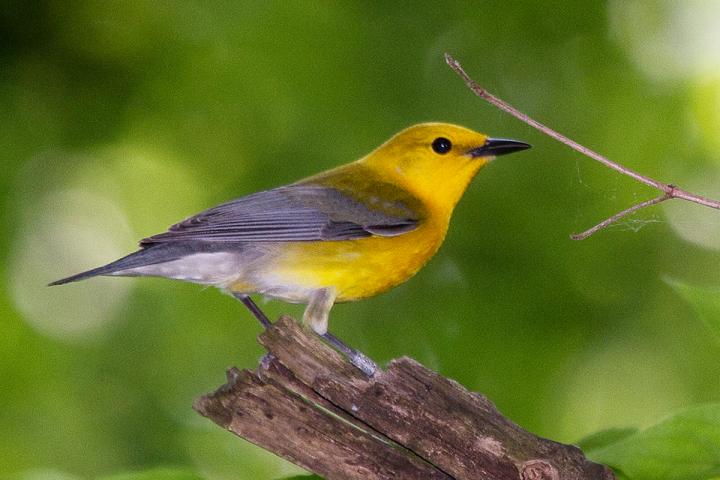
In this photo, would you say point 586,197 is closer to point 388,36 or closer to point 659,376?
point 659,376

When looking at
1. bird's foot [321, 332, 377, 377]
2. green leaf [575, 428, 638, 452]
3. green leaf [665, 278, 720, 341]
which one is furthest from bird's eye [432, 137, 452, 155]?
green leaf [665, 278, 720, 341]

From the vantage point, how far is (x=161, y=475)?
2615 mm

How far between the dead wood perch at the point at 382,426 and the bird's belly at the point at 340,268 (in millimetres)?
1150

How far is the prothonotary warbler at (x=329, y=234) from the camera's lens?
15.0 feet

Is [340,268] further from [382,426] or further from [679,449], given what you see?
[679,449]

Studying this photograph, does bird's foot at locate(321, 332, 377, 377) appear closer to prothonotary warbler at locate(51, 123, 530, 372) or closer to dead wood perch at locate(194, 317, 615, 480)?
prothonotary warbler at locate(51, 123, 530, 372)

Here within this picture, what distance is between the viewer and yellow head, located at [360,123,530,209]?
17.2ft

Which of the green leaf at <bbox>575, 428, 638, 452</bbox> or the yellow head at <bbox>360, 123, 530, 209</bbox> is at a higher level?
the yellow head at <bbox>360, 123, 530, 209</bbox>

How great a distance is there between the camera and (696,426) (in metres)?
2.53

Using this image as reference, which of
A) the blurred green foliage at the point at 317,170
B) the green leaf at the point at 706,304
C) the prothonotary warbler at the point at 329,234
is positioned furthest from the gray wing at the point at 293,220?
the green leaf at the point at 706,304

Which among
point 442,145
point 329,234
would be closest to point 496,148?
point 442,145

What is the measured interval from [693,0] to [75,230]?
5.54m

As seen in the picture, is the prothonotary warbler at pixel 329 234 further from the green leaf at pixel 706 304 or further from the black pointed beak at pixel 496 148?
the green leaf at pixel 706 304

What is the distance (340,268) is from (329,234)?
1.07 feet
